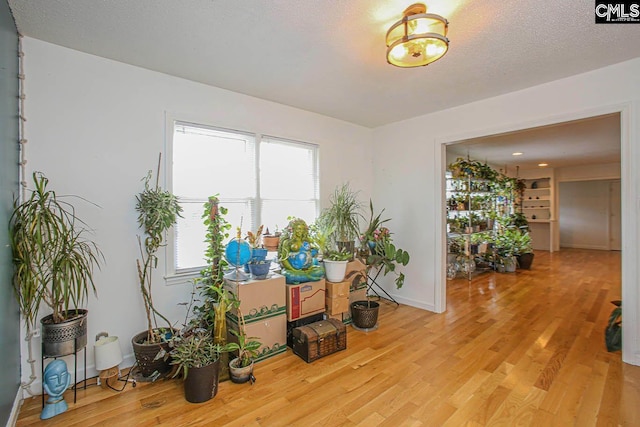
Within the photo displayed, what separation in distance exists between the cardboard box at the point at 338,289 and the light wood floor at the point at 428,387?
444 mm

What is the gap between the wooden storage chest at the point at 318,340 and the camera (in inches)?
99.0

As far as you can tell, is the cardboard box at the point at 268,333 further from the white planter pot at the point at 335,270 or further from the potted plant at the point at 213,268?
the white planter pot at the point at 335,270

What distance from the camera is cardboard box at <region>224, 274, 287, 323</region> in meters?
2.45

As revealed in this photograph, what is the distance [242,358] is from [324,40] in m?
2.49

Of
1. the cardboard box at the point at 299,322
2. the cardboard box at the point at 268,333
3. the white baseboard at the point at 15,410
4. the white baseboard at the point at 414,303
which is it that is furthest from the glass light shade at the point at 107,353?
the white baseboard at the point at 414,303

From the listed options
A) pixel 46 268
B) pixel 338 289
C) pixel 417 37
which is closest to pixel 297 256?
pixel 338 289

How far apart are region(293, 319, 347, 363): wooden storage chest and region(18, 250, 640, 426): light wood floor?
76mm

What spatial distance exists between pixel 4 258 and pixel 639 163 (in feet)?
15.0

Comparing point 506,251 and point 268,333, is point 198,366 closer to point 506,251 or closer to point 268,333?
point 268,333

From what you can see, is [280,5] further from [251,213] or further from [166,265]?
[166,265]

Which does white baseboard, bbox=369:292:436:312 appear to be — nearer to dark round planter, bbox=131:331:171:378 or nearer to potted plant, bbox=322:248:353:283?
potted plant, bbox=322:248:353:283

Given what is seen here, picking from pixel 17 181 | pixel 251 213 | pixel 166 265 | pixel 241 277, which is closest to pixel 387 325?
pixel 241 277

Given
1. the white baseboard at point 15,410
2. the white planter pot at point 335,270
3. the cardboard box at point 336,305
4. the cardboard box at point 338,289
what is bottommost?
the white baseboard at point 15,410

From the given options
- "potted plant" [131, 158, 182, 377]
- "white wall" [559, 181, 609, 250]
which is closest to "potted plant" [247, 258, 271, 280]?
"potted plant" [131, 158, 182, 377]
